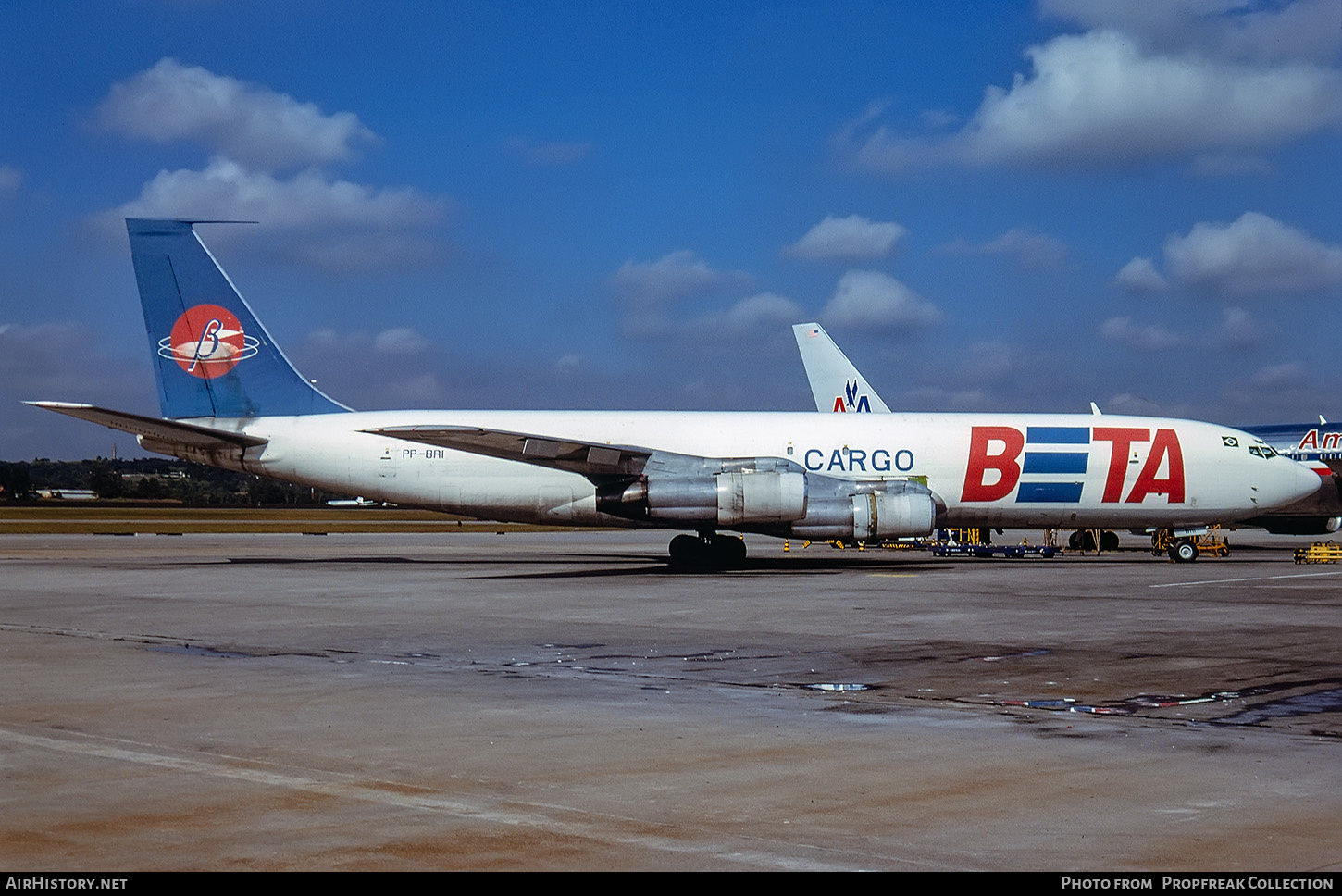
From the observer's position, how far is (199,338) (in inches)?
1407

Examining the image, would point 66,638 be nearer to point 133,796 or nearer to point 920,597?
point 133,796

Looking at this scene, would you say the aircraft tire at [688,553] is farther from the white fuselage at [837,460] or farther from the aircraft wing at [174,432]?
the aircraft wing at [174,432]

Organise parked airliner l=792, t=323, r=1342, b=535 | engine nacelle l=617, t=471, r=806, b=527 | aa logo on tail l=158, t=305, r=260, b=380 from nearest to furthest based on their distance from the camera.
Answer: engine nacelle l=617, t=471, r=806, b=527
aa logo on tail l=158, t=305, r=260, b=380
parked airliner l=792, t=323, r=1342, b=535

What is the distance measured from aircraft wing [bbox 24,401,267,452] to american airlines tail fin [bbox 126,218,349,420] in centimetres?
94

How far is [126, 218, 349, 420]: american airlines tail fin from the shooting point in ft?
116

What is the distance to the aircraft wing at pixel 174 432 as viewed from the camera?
32906 millimetres

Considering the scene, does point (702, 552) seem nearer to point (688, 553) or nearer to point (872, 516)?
point (688, 553)

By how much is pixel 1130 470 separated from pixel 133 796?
31.8 meters

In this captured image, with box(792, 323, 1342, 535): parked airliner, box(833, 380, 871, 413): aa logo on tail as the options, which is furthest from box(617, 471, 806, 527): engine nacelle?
box(833, 380, 871, 413): aa logo on tail

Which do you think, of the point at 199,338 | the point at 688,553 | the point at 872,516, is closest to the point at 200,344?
the point at 199,338

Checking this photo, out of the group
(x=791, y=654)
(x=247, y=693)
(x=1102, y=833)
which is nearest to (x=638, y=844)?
(x=1102, y=833)

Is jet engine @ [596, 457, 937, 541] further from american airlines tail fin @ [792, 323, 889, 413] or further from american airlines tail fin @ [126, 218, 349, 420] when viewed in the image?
american airlines tail fin @ [792, 323, 889, 413]

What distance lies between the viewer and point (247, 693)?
12977 mm

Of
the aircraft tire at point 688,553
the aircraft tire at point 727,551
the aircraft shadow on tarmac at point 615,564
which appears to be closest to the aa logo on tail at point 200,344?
the aircraft shadow on tarmac at point 615,564
